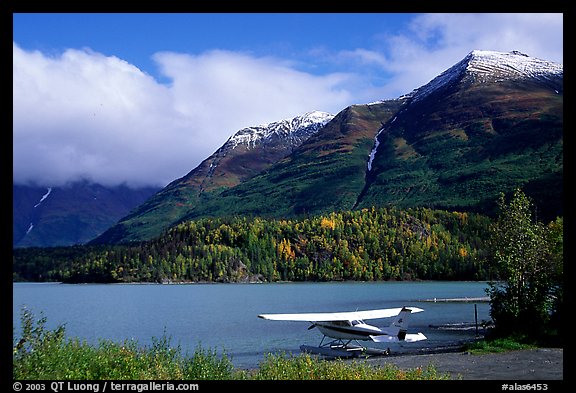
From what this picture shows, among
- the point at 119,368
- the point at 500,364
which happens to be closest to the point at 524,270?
the point at 500,364

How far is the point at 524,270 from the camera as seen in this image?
113 ft

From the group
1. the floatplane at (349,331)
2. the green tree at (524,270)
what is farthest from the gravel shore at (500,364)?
the floatplane at (349,331)

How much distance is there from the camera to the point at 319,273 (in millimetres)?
197875

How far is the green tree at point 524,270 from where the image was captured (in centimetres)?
3428

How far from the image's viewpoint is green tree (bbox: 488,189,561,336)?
112 feet

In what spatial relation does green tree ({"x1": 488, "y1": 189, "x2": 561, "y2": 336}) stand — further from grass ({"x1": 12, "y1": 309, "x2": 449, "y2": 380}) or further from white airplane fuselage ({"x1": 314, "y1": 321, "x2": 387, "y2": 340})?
grass ({"x1": 12, "y1": 309, "x2": 449, "y2": 380})

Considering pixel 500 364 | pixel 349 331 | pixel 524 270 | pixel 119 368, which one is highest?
pixel 524 270

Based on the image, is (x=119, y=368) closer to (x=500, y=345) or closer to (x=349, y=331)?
(x=500, y=345)

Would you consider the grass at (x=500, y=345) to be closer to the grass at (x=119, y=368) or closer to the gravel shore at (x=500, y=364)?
the gravel shore at (x=500, y=364)
